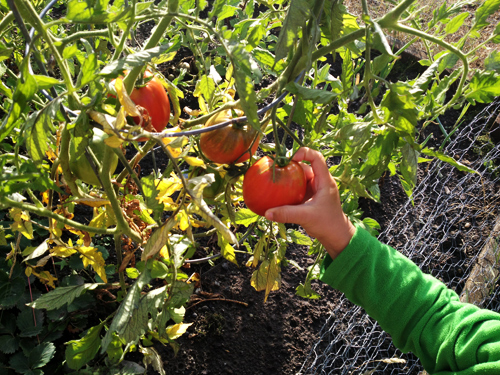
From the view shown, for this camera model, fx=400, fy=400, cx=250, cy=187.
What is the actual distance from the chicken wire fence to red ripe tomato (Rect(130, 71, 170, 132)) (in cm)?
118

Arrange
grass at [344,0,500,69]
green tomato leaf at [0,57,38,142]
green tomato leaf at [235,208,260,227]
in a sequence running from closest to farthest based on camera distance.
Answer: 1. green tomato leaf at [0,57,38,142]
2. green tomato leaf at [235,208,260,227]
3. grass at [344,0,500,69]

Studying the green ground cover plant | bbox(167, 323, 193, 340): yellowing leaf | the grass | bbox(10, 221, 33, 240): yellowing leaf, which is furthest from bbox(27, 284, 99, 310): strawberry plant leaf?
the grass

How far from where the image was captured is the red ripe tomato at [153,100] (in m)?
0.72

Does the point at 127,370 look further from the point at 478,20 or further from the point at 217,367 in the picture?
the point at 478,20

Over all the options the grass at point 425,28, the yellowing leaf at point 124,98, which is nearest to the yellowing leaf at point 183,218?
the yellowing leaf at point 124,98

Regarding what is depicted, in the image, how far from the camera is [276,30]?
2.71 metres

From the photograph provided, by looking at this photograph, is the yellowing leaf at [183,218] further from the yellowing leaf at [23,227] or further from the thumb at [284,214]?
the yellowing leaf at [23,227]

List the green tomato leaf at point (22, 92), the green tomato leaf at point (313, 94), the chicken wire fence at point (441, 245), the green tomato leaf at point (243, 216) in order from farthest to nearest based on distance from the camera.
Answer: the chicken wire fence at point (441, 245) → the green tomato leaf at point (243, 216) → the green tomato leaf at point (313, 94) → the green tomato leaf at point (22, 92)

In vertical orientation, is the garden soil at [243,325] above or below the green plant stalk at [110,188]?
below

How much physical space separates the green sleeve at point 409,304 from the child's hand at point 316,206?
0.44ft

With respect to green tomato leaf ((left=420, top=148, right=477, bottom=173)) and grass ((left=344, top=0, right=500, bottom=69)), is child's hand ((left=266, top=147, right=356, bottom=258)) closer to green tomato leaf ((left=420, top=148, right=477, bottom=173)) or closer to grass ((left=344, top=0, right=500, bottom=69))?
green tomato leaf ((left=420, top=148, right=477, bottom=173))

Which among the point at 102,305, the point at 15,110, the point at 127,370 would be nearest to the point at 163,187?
the point at 15,110

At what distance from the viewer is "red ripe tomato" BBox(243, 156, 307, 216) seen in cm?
73

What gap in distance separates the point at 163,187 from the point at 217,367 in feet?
2.97
